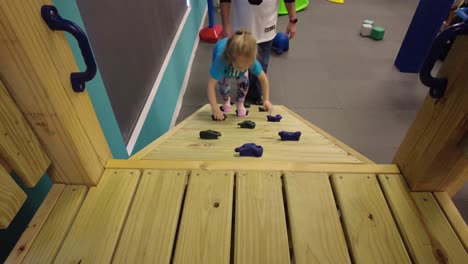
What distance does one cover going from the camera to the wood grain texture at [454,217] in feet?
2.63

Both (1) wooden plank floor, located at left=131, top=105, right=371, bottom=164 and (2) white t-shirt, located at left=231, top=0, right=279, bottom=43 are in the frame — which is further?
(2) white t-shirt, located at left=231, top=0, right=279, bottom=43

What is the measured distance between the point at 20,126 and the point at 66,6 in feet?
1.62

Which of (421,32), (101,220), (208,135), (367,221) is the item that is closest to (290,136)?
(208,135)

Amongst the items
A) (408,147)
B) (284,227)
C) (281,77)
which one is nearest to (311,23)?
(281,77)

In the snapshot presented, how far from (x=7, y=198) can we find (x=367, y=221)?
0.92 meters

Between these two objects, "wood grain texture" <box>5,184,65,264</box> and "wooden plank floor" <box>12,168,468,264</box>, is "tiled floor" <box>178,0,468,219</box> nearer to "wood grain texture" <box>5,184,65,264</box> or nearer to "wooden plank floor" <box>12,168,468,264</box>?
"wooden plank floor" <box>12,168,468,264</box>

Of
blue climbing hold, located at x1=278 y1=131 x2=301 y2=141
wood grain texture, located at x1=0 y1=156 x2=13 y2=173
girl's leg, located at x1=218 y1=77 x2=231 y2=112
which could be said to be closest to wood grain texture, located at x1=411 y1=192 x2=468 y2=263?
blue climbing hold, located at x1=278 y1=131 x2=301 y2=141

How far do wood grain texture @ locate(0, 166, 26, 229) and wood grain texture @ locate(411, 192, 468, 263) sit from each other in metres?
1.06

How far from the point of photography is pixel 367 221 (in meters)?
0.85

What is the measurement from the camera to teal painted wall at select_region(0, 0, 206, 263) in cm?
93

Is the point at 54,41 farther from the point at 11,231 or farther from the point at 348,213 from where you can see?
the point at 348,213

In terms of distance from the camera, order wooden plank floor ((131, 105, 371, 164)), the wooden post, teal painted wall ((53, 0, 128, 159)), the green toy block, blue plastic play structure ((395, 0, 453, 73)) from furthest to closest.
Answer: the green toy block → blue plastic play structure ((395, 0, 453, 73)) → wooden plank floor ((131, 105, 371, 164)) → teal painted wall ((53, 0, 128, 159)) → the wooden post

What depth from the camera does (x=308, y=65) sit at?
344 centimetres

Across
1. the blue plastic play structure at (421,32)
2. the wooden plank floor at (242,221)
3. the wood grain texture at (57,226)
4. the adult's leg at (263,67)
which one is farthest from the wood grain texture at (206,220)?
the blue plastic play structure at (421,32)
